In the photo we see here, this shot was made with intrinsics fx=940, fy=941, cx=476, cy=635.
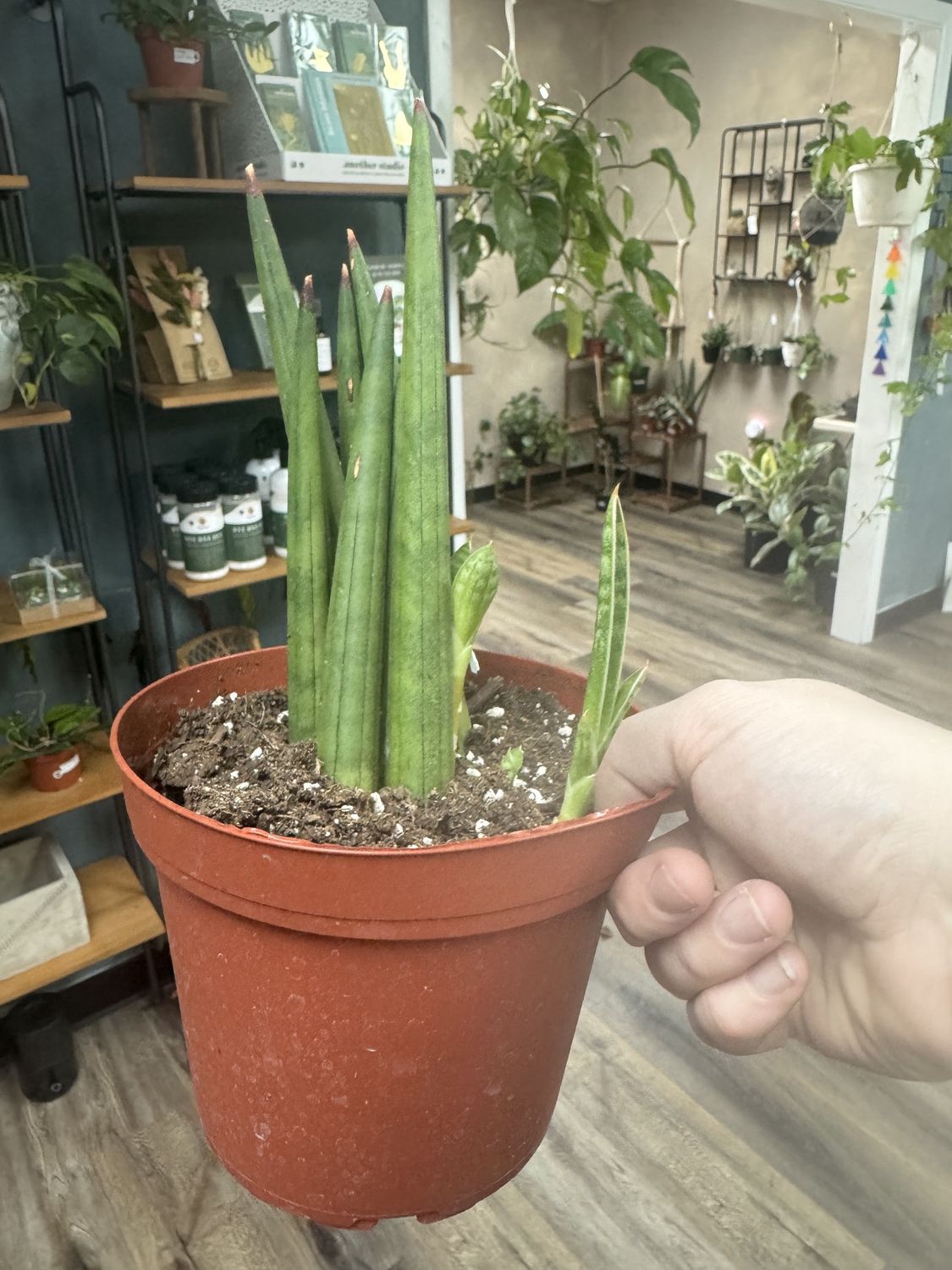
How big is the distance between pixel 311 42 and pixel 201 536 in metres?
1.01

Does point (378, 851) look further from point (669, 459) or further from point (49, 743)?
point (669, 459)

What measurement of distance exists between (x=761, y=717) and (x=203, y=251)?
197cm

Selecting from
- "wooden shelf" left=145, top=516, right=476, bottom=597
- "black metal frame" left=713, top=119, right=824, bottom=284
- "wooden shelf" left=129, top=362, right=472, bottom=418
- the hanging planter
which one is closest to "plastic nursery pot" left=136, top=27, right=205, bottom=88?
"wooden shelf" left=129, top=362, right=472, bottom=418

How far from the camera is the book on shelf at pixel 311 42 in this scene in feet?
6.09

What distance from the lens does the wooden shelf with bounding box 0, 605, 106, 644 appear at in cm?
178

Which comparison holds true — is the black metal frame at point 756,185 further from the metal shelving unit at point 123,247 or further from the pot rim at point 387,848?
the pot rim at point 387,848

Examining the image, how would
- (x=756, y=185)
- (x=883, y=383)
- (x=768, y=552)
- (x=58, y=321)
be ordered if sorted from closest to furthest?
(x=58, y=321) → (x=883, y=383) → (x=768, y=552) → (x=756, y=185)

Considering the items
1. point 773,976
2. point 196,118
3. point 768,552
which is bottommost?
point 768,552

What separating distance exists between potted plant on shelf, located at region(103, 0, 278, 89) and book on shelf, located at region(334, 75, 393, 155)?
0.61 ft

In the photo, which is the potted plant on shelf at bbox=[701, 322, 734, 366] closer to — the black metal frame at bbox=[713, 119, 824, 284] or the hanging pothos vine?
the black metal frame at bbox=[713, 119, 824, 284]

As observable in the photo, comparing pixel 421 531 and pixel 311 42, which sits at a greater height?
pixel 311 42

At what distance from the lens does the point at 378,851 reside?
1.41 feet

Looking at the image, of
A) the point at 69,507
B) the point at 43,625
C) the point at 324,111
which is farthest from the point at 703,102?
the point at 43,625

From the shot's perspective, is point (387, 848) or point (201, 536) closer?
point (387, 848)
